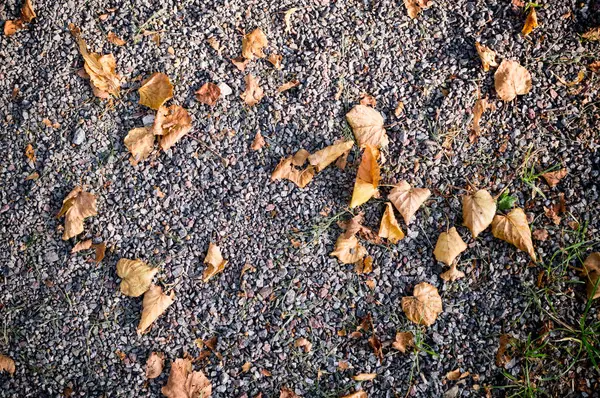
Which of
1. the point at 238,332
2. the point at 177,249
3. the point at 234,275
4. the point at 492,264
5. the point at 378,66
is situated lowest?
the point at 492,264

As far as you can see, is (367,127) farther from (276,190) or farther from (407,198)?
(276,190)

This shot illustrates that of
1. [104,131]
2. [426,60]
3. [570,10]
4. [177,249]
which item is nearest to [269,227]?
[177,249]

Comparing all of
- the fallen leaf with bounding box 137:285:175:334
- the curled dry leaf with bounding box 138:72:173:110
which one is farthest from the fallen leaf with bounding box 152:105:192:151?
the fallen leaf with bounding box 137:285:175:334

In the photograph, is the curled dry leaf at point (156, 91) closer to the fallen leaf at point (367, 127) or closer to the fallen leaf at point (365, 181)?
the fallen leaf at point (367, 127)

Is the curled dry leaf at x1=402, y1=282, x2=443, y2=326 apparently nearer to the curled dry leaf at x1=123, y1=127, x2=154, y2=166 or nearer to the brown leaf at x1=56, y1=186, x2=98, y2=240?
the curled dry leaf at x1=123, y1=127, x2=154, y2=166

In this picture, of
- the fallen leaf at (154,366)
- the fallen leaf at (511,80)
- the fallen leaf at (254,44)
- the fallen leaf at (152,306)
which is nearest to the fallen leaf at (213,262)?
the fallen leaf at (152,306)

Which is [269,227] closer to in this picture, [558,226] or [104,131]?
[104,131]
